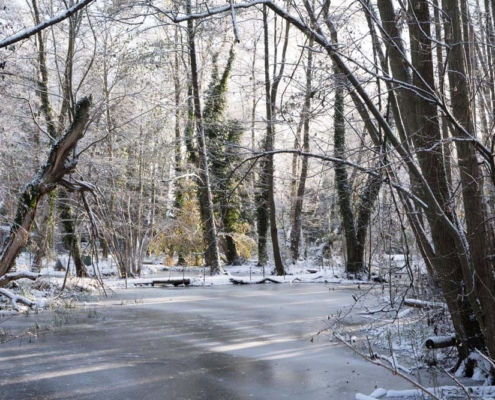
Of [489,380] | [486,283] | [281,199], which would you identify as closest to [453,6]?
[486,283]

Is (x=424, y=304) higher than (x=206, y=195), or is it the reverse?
(x=206, y=195)

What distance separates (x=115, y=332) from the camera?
9.38 metres

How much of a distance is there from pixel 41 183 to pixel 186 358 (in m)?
3.51

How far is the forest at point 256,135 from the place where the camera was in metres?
5.05

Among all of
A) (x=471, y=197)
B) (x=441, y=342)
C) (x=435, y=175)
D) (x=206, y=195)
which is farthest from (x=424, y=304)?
(x=206, y=195)

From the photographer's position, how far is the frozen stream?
590 cm

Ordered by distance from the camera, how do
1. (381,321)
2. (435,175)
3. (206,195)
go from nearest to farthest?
1. (435,175)
2. (381,321)
3. (206,195)

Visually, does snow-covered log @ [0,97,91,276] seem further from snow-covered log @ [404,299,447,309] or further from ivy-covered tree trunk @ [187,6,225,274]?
ivy-covered tree trunk @ [187,6,225,274]

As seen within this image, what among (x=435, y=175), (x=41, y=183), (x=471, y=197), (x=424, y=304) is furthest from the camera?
(x=41, y=183)

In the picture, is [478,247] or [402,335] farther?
[402,335]

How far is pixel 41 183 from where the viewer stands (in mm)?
8664

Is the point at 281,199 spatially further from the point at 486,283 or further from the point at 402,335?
the point at 486,283

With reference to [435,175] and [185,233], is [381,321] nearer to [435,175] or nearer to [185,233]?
[435,175]

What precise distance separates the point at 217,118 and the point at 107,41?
5967 mm
